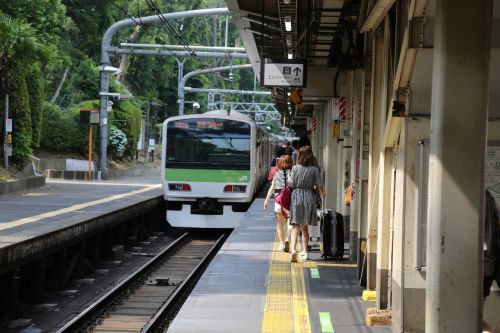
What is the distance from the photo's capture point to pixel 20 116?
25922mm

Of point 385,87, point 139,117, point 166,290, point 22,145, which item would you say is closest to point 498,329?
point 385,87

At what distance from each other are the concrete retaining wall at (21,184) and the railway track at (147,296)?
5.39 meters

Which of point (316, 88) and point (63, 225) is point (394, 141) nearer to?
point (63, 225)

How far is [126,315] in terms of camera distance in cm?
1210

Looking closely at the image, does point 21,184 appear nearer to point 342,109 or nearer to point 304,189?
point 342,109

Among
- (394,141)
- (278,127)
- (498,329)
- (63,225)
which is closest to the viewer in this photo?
(498,329)

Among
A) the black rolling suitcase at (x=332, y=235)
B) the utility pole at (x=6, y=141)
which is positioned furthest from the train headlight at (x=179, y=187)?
the black rolling suitcase at (x=332, y=235)

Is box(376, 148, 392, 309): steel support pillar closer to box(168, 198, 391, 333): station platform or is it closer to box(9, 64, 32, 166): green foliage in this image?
box(168, 198, 391, 333): station platform

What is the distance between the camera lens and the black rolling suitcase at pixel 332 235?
12711 millimetres

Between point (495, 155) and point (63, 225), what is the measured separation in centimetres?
842

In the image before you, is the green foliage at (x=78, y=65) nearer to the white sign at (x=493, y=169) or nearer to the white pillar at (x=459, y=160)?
the white sign at (x=493, y=169)

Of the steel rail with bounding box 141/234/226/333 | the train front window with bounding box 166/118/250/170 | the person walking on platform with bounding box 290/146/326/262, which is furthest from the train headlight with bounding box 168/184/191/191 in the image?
the person walking on platform with bounding box 290/146/326/262

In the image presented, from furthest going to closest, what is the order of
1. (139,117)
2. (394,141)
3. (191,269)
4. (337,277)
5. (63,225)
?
1. (139,117)
2. (191,269)
3. (63,225)
4. (337,277)
5. (394,141)

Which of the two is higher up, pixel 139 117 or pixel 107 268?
pixel 139 117
